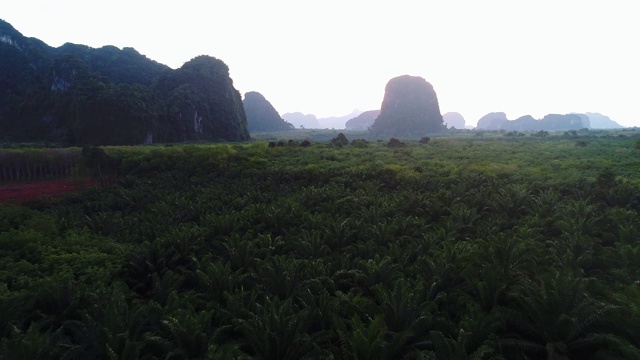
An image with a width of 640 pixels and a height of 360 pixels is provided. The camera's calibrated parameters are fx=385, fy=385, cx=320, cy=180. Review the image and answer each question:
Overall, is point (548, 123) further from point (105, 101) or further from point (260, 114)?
point (105, 101)

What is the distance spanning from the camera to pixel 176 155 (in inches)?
1709

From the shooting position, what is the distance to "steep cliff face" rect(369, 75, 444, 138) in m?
144

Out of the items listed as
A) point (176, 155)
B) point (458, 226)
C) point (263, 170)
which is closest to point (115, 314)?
point (458, 226)

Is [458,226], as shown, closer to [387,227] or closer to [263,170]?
[387,227]

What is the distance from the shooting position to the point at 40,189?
1409 inches

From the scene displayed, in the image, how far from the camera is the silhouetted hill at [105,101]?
2702 inches

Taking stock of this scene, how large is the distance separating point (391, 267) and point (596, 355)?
5.92 meters

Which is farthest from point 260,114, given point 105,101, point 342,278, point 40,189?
point 342,278

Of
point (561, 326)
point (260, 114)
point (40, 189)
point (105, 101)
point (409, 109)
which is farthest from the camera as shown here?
point (260, 114)

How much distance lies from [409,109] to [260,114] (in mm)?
66215

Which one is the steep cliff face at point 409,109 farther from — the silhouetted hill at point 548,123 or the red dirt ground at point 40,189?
the red dirt ground at point 40,189

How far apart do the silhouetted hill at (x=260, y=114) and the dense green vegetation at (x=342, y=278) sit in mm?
145877

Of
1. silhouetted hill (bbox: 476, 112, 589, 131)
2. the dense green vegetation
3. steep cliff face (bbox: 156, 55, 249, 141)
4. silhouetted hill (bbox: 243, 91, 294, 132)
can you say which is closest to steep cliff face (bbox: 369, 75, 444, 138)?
silhouetted hill (bbox: 243, 91, 294, 132)

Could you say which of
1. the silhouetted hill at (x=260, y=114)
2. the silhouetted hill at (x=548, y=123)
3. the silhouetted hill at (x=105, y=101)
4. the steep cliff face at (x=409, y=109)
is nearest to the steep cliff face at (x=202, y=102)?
the silhouetted hill at (x=105, y=101)
